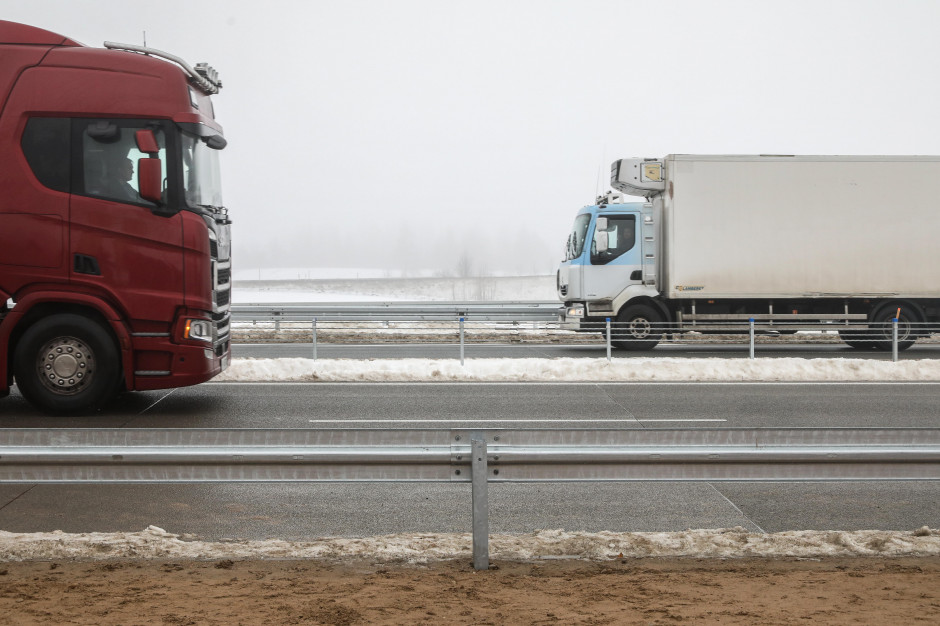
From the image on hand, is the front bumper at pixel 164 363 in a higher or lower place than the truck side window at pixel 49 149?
lower

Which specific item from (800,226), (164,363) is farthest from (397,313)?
(164,363)

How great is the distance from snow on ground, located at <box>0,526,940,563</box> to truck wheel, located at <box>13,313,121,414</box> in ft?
15.9

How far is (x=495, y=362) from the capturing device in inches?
637

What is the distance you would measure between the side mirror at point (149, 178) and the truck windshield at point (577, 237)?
1262cm

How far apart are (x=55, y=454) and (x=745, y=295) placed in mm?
17843

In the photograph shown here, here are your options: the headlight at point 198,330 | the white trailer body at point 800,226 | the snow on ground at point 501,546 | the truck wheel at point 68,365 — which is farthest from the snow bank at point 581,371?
the snow on ground at point 501,546

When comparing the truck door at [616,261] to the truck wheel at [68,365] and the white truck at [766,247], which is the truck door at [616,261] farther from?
the truck wheel at [68,365]

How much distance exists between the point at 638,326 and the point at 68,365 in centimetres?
1341

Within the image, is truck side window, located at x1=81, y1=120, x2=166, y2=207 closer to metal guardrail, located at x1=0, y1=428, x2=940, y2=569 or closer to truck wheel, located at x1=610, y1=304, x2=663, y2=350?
metal guardrail, located at x1=0, y1=428, x2=940, y2=569

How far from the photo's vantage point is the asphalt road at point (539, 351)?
1997 centimetres

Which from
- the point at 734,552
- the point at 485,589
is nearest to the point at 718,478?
the point at 734,552

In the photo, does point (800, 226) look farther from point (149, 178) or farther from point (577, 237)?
point (149, 178)

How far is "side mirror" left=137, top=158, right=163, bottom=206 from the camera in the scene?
975 centimetres

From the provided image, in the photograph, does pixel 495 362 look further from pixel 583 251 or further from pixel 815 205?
pixel 815 205
